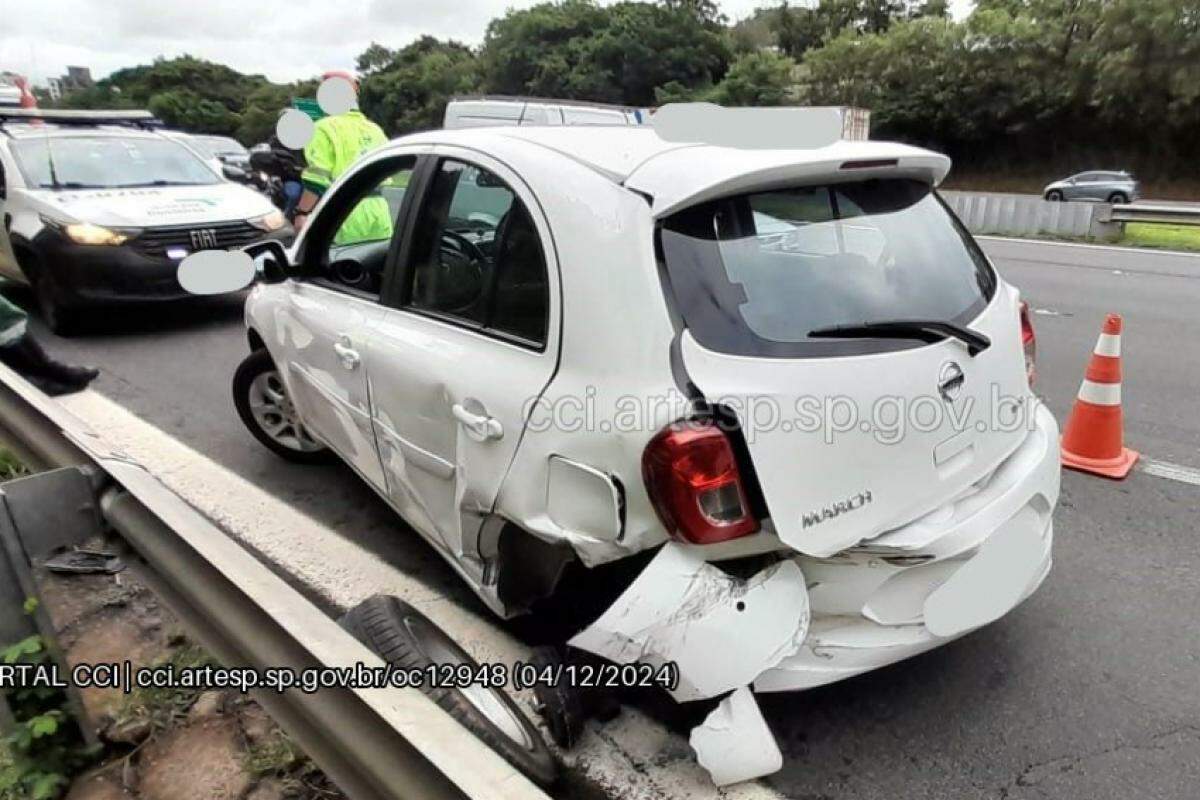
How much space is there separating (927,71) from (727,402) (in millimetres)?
37583

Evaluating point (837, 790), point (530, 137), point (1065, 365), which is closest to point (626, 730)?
point (837, 790)

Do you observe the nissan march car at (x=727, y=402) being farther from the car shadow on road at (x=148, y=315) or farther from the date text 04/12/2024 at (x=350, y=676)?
the car shadow on road at (x=148, y=315)

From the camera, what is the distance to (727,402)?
6.29 ft

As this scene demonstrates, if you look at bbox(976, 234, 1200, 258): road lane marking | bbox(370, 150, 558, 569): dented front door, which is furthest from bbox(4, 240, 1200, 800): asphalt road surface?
bbox(976, 234, 1200, 258): road lane marking

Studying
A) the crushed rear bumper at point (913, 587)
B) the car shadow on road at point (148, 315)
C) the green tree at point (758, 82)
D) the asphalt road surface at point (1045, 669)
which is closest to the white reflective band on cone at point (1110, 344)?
the asphalt road surface at point (1045, 669)

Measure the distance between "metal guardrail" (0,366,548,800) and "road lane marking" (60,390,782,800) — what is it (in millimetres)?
811

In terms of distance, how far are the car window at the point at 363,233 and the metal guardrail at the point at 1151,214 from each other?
Result: 1393 centimetres

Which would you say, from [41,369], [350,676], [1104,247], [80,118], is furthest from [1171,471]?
[1104,247]

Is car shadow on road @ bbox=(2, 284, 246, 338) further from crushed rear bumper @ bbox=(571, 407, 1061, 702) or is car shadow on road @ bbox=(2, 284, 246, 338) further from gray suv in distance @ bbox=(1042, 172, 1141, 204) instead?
gray suv in distance @ bbox=(1042, 172, 1141, 204)

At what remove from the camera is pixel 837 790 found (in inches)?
85.1

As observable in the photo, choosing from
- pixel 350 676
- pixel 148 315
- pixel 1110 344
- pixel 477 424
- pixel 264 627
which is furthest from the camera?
pixel 148 315

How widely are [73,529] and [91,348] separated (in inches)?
198

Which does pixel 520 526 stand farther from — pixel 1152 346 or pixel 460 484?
pixel 1152 346

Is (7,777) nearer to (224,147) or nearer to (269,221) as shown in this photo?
(269,221)
